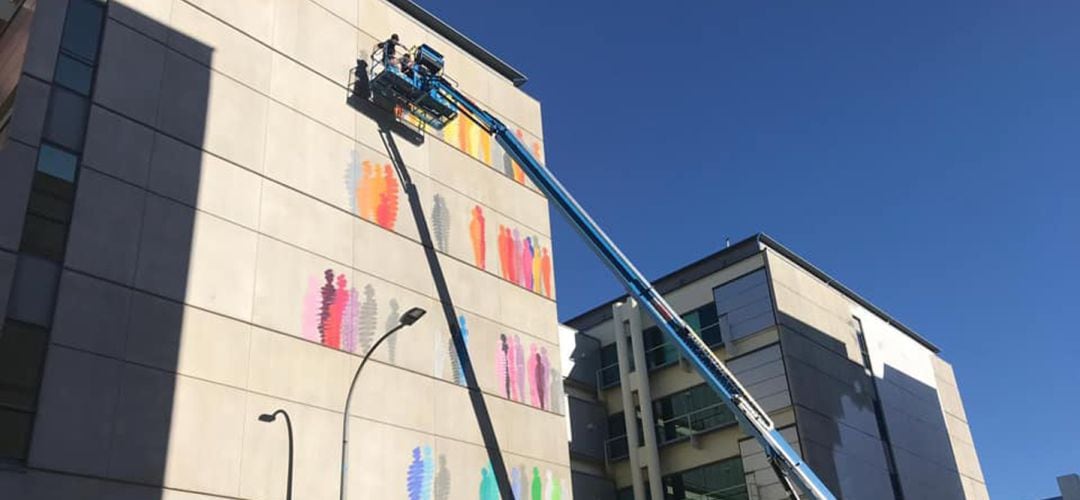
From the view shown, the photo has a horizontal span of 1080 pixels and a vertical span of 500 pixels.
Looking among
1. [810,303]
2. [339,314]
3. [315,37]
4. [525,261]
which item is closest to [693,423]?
[810,303]

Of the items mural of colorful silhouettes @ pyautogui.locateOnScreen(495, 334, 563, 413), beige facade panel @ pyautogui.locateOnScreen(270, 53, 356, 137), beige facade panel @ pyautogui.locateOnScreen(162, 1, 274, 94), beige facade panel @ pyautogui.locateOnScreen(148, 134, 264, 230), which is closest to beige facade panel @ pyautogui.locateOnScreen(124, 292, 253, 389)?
beige facade panel @ pyautogui.locateOnScreen(148, 134, 264, 230)

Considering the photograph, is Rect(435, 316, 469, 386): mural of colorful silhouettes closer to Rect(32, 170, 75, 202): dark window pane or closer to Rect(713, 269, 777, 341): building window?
Rect(32, 170, 75, 202): dark window pane

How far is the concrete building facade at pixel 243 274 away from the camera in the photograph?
76.4 ft

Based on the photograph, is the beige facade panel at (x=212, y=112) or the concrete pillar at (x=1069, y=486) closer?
the beige facade panel at (x=212, y=112)

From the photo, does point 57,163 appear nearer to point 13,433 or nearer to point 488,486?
point 13,433

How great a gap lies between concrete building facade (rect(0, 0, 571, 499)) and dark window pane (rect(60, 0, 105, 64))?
7cm

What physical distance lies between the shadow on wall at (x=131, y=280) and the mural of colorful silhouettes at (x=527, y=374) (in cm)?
1186

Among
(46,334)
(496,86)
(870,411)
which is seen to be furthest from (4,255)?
(870,411)

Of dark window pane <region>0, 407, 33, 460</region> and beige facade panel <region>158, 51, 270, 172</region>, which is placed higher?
beige facade panel <region>158, 51, 270, 172</region>

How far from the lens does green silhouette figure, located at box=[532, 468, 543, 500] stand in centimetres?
3478

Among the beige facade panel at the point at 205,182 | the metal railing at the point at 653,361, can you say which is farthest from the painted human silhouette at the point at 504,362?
the metal railing at the point at 653,361

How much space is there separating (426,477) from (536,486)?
5831 millimetres

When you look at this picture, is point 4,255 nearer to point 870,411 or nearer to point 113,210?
point 113,210

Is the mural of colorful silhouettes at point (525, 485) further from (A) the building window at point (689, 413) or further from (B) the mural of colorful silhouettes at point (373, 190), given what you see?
(A) the building window at point (689, 413)
